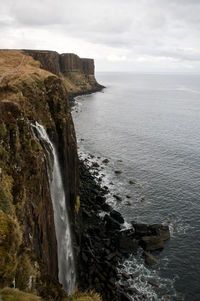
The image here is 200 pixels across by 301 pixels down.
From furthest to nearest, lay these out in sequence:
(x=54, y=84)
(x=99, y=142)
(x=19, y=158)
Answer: (x=99, y=142)
(x=54, y=84)
(x=19, y=158)

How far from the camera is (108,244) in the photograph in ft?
107

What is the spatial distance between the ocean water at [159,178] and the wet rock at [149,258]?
0.63 m

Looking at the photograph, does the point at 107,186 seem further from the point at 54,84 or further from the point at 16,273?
the point at 16,273

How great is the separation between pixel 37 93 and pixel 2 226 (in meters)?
18.6

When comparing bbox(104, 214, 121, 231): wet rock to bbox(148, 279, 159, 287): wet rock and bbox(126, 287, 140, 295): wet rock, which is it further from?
bbox(126, 287, 140, 295): wet rock

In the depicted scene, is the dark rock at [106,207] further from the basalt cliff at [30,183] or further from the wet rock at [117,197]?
the basalt cliff at [30,183]

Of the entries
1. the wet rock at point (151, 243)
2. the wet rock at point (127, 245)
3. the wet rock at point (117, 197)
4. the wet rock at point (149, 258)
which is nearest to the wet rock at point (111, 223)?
the wet rock at point (127, 245)

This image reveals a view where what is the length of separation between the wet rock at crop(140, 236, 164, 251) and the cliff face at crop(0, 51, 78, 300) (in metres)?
11.2

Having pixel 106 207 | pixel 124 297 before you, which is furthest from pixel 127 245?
pixel 106 207

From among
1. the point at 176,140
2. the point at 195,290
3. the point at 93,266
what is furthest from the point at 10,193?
the point at 176,140

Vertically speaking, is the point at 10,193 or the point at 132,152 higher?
the point at 10,193

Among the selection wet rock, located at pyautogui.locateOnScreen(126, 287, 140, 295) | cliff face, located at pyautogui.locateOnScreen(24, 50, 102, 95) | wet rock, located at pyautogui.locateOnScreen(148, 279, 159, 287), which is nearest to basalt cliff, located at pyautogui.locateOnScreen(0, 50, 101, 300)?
wet rock, located at pyautogui.locateOnScreen(126, 287, 140, 295)

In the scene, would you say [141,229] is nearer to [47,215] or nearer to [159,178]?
[159,178]

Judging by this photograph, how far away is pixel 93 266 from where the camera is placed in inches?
1101
